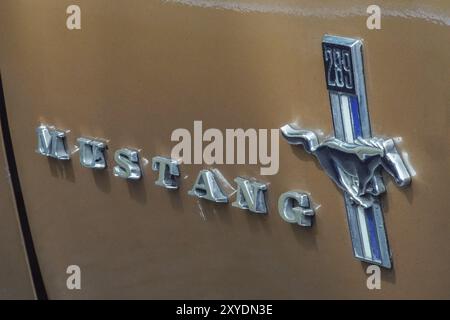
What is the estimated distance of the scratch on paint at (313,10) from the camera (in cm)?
155

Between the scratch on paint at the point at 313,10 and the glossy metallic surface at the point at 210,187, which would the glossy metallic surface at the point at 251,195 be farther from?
the scratch on paint at the point at 313,10

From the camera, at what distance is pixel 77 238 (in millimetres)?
2197

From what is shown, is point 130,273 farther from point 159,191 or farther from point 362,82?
point 362,82

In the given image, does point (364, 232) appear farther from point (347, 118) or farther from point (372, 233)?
point (347, 118)

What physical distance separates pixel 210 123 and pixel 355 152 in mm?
330

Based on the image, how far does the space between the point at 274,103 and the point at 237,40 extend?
0.14m

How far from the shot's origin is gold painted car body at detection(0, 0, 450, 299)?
1.61 metres

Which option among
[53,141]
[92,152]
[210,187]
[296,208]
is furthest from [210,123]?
[53,141]

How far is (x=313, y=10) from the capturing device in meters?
1.66

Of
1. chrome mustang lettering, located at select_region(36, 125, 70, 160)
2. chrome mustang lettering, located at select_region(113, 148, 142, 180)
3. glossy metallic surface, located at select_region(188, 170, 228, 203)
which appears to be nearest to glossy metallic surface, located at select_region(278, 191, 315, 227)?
glossy metallic surface, located at select_region(188, 170, 228, 203)

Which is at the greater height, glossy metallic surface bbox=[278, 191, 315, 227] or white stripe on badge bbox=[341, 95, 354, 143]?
white stripe on badge bbox=[341, 95, 354, 143]

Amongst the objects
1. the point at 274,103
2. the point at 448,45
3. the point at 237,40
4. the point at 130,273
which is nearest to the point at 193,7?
the point at 237,40

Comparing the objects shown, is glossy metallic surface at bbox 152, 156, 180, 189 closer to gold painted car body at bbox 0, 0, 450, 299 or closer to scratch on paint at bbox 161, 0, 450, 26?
gold painted car body at bbox 0, 0, 450, 299

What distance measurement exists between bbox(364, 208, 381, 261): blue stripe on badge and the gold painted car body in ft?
0.09
